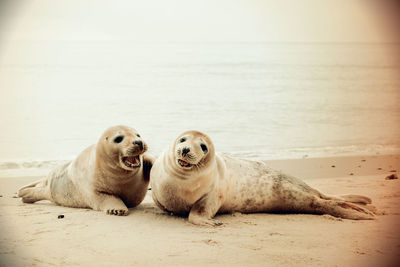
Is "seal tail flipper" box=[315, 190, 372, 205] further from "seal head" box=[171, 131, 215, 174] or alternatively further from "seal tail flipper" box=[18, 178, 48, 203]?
"seal tail flipper" box=[18, 178, 48, 203]

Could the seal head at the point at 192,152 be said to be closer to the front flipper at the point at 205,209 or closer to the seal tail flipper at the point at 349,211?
the front flipper at the point at 205,209

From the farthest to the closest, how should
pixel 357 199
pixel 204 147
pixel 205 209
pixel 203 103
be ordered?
1. pixel 203 103
2. pixel 357 199
3. pixel 205 209
4. pixel 204 147

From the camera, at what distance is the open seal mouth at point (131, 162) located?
5661 millimetres

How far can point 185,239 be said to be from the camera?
4734 mm

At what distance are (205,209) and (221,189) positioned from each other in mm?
299

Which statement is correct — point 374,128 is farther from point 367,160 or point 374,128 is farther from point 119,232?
point 119,232

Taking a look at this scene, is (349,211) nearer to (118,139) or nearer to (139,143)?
(139,143)

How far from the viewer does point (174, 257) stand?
4211 mm

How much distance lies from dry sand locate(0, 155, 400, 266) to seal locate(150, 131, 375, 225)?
0.46 feet

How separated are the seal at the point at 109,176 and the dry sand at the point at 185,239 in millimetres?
144

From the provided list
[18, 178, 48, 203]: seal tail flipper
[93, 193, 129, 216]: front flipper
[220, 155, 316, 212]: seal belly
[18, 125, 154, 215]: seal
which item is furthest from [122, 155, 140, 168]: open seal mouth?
[18, 178, 48, 203]: seal tail flipper

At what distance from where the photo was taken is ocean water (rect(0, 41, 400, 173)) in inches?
485

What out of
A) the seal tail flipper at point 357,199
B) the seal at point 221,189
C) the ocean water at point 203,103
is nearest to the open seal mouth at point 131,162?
the seal at point 221,189

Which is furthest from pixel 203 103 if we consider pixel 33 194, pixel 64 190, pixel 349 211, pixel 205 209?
pixel 205 209
